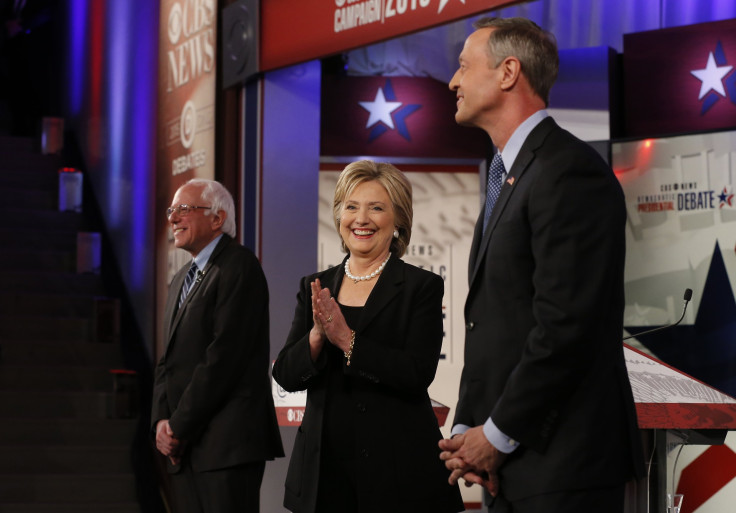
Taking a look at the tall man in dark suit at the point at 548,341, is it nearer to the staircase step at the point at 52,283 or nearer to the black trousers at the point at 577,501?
the black trousers at the point at 577,501

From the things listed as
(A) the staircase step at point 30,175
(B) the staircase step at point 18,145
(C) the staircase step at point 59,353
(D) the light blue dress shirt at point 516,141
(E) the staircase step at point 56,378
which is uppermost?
(B) the staircase step at point 18,145

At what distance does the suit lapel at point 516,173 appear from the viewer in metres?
1.90

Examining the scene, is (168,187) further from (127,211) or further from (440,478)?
(440,478)

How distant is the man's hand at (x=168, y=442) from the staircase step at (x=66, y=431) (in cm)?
385

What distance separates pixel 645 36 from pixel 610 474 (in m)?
4.42

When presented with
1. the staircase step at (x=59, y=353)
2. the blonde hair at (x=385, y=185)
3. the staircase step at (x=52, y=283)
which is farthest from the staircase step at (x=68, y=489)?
the blonde hair at (x=385, y=185)

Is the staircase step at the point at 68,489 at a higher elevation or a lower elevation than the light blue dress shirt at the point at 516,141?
lower

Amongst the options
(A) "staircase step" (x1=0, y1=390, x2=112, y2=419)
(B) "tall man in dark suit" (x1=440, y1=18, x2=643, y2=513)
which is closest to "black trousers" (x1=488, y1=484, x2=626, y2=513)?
(B) "tall man in dark suit" (x1=440, y1=18, x2=643, y2=513)

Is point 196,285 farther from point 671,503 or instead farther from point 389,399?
point 671,503

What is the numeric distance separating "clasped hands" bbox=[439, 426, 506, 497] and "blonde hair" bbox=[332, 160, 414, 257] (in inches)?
41.6

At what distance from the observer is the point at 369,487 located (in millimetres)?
2576

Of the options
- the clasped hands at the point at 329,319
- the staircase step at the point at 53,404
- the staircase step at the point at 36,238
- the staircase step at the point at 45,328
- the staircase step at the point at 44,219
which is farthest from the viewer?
the staircase step at the point at 44,219

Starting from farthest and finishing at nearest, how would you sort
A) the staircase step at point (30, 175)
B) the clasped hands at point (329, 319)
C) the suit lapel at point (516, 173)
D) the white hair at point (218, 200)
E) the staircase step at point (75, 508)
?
the staircase step at point (30, 175)
the staircase step at point (75, 508)
the white hair at point (218, 200)
the clasped hands at point (329, 319)
the suit lapel at point (516, 173)

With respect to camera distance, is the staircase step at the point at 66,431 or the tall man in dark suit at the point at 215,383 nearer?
the tall man in dark suit at the point at 215,383
